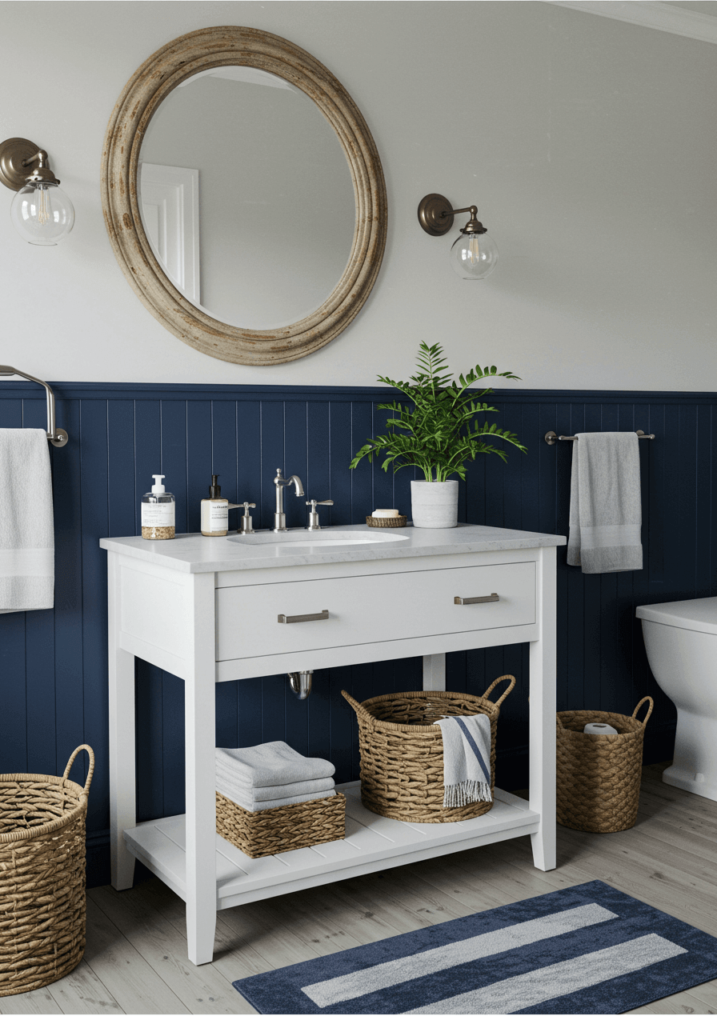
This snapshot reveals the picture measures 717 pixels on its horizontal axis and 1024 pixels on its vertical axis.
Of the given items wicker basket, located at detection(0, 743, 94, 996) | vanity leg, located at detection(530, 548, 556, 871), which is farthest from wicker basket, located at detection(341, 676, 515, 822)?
wicker basket, located at detection(0, 743, 94, 996)

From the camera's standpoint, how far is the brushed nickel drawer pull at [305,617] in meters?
1.96

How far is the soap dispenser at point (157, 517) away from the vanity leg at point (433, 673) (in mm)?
856

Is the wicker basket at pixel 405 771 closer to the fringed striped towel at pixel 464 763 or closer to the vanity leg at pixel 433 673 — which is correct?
the fringed striped towel at pixel 464 763

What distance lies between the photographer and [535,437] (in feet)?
9.60

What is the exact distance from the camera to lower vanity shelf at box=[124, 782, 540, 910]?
6.54 feet

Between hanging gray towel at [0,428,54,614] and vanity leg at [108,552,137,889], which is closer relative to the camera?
hanging gray towel at [0,428,54,614]

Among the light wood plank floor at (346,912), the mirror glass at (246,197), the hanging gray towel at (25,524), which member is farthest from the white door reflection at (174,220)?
the light wood plank floor at (346,912)

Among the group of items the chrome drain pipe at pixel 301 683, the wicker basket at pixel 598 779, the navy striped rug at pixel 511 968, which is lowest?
the navy striped rug at pixel 511 968

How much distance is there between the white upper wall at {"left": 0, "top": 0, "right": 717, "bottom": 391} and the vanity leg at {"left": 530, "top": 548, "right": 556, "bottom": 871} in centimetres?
76

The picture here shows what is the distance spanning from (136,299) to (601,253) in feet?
4.94

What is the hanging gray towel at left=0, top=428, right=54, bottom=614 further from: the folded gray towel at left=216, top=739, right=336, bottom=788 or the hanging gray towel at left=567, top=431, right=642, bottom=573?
the hanging gray towel at left=567, top=431, right=642, bottom=573

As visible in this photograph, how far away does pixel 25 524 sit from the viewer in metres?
2.09

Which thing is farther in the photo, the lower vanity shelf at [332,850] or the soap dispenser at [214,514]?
the soap dispenser at [214,514]

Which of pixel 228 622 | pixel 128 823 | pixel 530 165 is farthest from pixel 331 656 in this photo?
pixel 530 165
